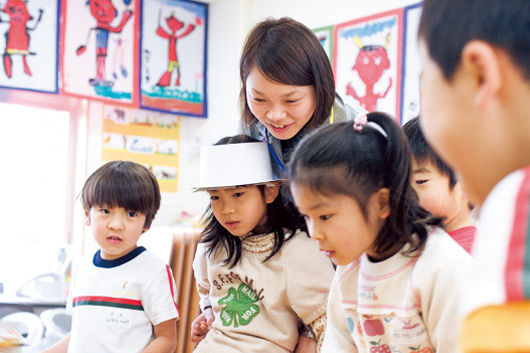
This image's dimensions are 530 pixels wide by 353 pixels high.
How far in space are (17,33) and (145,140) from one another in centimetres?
91

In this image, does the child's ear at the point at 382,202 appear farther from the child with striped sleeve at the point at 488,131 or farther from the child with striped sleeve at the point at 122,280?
the child with striped sleeve at the point at 122,280

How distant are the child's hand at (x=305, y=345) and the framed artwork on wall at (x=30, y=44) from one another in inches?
91.8

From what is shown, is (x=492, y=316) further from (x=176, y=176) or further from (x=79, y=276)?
(x=176, y=176)

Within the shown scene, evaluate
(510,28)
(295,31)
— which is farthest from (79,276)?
(510,28)

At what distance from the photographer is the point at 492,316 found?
0.40 meters

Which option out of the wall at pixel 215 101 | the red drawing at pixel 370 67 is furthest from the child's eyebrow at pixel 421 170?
the wall at pixel 215 101

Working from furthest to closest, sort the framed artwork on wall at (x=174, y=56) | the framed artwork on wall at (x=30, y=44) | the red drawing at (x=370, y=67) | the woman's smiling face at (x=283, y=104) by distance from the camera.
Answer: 1. the framed artwork on wall at (x=174, y=56)
2. the framed artwork on wall at (x=30, y=44)
3. the red drawing at (x=370, y=67)
4. the woman's smiling face at (x=283, y=104)

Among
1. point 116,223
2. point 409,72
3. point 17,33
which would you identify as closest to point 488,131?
point 116,223

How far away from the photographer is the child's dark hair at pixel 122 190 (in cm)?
177

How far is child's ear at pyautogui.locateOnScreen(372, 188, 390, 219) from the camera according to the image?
107cm

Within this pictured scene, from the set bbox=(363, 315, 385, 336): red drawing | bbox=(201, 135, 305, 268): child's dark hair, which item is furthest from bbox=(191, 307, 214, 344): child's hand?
bbox=(363, 315, 385, 336): red drawing

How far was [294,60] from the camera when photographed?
148 centimetres

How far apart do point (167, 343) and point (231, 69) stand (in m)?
2.36

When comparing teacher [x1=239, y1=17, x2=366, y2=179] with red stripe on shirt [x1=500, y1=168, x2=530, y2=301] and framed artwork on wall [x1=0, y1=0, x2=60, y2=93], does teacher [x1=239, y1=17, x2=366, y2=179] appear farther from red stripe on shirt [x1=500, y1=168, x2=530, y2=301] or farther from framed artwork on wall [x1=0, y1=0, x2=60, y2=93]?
framed artwork on wall [x1=0, y1=0, x2=60, y2=93]
